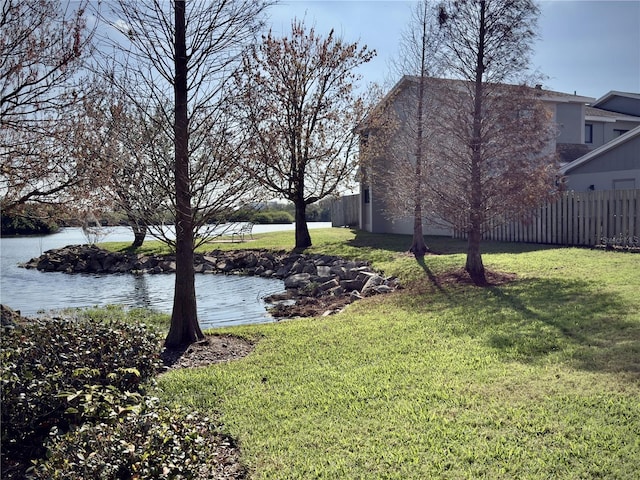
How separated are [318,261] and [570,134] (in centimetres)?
1650

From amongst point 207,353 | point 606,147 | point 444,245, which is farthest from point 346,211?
point 207,353

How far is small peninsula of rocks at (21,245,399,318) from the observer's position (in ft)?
39.2

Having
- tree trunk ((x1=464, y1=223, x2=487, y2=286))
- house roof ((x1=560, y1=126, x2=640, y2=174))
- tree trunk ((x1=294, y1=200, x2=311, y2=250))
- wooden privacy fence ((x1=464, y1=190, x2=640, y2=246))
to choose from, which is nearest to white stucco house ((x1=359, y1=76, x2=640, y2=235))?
house roof ((x1=560, y1=126, x2=640, y2=174))

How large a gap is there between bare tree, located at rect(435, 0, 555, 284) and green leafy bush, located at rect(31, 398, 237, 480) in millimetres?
8599

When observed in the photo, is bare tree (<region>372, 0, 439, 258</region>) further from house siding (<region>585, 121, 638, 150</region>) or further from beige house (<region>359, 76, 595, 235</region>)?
house siding (<region>585, 121, 638, 150</region>)

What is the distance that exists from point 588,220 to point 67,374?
15327 millimetres

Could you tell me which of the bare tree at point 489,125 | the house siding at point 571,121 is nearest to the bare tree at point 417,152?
the bare tree at point 489,125

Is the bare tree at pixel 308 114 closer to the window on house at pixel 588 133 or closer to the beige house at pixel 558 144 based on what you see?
the beige house at pixel 558 144

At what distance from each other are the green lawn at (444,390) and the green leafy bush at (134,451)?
40 centimetres

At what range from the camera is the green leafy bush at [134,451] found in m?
3.36

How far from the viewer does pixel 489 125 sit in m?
11.3

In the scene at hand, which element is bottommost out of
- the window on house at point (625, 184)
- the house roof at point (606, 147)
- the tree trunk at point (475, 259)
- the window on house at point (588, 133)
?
the tree trunk at point (475, 259)

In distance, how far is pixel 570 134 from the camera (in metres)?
25.9

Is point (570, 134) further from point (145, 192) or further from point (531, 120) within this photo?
point (145, 192)
